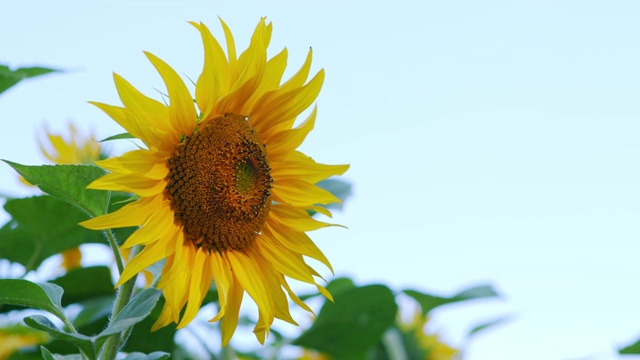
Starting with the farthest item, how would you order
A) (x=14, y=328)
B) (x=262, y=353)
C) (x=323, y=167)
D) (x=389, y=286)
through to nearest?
(x=262, y=353) < (x=14, y=328) < (x=389, y=286) < (x=323, y=167)

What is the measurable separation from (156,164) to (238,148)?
0.13 m

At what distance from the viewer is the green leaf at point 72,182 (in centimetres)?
110

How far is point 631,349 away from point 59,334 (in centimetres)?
133

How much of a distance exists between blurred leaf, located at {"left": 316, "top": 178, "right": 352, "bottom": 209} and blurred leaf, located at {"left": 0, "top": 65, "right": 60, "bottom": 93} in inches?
24.7

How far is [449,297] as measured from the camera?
2.36 m

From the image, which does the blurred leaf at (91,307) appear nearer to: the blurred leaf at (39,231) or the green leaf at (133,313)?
the blurred leaf at (39,231)

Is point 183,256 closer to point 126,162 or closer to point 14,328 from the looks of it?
point 126,162

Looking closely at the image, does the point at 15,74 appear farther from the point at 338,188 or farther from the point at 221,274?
the point at 338,188

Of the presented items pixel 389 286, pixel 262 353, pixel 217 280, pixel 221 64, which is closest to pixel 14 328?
pixel 262 353

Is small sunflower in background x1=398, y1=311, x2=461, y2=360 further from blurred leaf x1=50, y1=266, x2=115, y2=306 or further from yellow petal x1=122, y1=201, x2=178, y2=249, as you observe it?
yellow petal x1=122, y1=201, x2=178, y2=249

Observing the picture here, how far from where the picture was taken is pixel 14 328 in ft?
6.63

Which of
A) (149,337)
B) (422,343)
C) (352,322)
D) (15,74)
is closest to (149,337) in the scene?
(149,337)

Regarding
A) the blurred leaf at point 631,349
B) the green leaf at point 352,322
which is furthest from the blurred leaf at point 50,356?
the blurred leaf at point 631,349

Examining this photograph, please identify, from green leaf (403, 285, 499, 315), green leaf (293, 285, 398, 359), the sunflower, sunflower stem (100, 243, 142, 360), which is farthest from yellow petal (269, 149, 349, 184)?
green leaf (403, 285, 499, 315)
